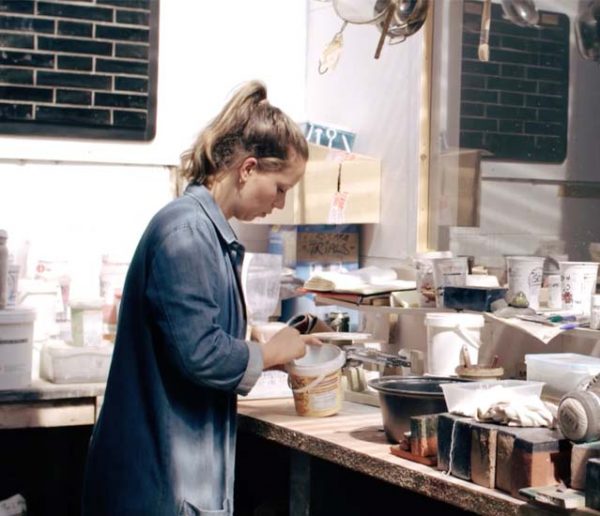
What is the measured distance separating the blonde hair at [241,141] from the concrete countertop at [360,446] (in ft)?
2.26

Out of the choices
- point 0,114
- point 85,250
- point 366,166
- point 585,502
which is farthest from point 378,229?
point 585,502

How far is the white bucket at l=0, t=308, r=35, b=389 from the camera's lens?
3238mm

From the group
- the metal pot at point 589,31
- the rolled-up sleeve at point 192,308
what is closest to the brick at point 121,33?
the metal pot at point 589,31

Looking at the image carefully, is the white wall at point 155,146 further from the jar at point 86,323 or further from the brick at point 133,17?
the jar at point 86,323

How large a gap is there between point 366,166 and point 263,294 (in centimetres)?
63

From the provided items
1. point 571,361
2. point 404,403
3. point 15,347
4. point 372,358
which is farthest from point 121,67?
point 571,361

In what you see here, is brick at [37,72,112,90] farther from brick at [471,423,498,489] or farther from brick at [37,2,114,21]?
brick at [471,423,498,489]

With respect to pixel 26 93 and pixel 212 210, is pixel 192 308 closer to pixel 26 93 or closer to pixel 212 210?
pixel 212 210

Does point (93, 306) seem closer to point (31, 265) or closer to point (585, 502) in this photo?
point (31, 265)

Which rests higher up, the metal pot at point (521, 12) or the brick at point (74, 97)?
the metal pot at point (521, 12)

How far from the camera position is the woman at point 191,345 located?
2.34 meters

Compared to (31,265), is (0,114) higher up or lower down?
higher up

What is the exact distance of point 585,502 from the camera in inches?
76.1

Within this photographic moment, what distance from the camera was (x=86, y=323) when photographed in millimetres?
3541
